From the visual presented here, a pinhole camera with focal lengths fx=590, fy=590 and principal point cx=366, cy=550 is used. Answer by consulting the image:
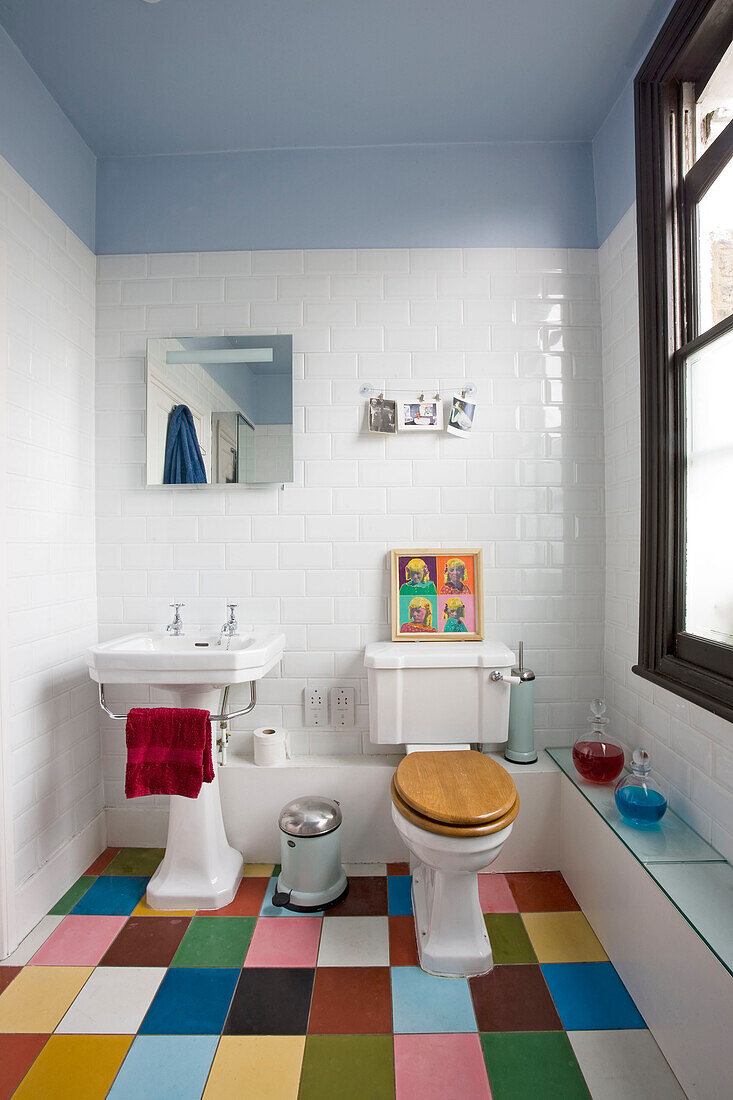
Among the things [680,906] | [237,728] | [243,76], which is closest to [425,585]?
[237,728]

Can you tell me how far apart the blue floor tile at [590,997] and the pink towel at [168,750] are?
116cm

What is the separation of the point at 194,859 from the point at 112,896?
0.31 m

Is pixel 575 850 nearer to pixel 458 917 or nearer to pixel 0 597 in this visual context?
pixel 458 917

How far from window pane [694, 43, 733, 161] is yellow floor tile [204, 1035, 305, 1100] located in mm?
2586

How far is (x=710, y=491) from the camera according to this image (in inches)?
64.7

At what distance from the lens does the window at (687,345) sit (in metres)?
1.57

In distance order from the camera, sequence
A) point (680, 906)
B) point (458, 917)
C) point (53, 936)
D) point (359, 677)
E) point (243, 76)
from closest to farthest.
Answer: point (680, 906) → point (458, 917) → point (53, 936) → point (243, 76) → point (359, 677)

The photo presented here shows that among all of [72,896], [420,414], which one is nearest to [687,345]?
[420,414]

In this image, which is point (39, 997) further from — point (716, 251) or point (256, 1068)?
point (716, 251)

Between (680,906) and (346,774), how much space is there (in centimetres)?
117

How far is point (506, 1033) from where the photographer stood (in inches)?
56.3

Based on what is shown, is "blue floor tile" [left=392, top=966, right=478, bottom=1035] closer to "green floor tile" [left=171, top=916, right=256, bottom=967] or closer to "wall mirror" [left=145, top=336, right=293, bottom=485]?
"green floor tile" [left=171, top=916, right=256, bottom=967]

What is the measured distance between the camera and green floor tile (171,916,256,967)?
5.55 feet

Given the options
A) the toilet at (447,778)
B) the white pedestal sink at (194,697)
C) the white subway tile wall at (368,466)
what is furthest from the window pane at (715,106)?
the white pedestal sink at (194,697)
